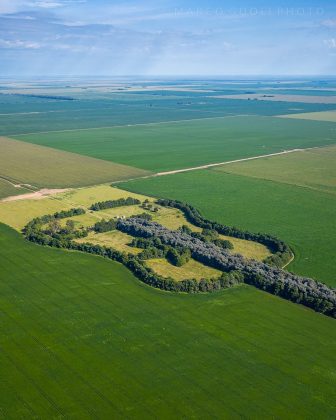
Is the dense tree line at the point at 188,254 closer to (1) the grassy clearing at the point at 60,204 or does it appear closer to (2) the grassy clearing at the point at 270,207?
(1) the grassy clearing at the point at 60,204

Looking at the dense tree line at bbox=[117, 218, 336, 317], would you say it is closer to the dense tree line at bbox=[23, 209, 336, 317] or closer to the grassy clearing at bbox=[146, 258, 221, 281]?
the dense tree line at bbox=[23, 209, 336, 317]

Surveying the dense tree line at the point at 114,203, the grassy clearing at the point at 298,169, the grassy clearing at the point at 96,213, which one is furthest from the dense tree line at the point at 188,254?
the grassy clearing at the point at 298,169

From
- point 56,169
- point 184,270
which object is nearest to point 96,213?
point 184,270

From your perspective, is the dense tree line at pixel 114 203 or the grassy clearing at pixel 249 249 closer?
the grassy clearing at pixel 249 249

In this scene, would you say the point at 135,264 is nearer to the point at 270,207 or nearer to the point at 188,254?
the point at 188,254

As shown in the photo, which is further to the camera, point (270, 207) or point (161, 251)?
point (270, 207)

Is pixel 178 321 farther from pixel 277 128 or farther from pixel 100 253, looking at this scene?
pixel 277 128
